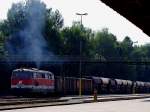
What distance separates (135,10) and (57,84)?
48.3m

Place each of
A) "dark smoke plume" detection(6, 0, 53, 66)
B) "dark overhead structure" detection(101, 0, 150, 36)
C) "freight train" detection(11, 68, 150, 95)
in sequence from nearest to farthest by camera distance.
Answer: "dark overhead structure" detection(101, 0, 150, 36) < "freight train" detection(11, 68, 150, 95) < "dark smoke plume" detection(6, 0, 53, 66)

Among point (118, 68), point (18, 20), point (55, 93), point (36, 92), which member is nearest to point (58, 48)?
point (18, 20)

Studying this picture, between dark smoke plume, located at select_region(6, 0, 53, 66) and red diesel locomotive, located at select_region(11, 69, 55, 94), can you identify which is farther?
→ dark smoke plume, located at select_region(6, 0, 53, 66)

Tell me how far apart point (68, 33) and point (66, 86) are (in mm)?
56158

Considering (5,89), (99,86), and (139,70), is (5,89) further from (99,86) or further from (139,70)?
(139,70)

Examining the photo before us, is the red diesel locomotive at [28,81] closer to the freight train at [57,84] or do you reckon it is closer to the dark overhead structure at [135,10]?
the freight train at [57,84]

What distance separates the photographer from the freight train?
146ft

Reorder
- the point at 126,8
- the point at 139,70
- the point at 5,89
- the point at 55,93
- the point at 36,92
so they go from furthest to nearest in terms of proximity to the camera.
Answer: the point at 139,70 → the point at 5,89 → the point at 55,93 → the point at 36,92 → the point at 126,8

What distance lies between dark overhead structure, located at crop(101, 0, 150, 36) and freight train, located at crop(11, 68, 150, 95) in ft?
121

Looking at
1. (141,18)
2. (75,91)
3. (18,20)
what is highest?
(18,20)

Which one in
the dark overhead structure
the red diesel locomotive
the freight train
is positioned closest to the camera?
the dark overhead structure

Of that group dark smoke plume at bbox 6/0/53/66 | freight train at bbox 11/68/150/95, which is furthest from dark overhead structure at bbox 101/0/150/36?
dark smoke plume at bbox 6/0/53/66

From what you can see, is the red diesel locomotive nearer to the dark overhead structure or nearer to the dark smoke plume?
the dark smoke plume

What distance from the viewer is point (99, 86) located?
71.6 m
